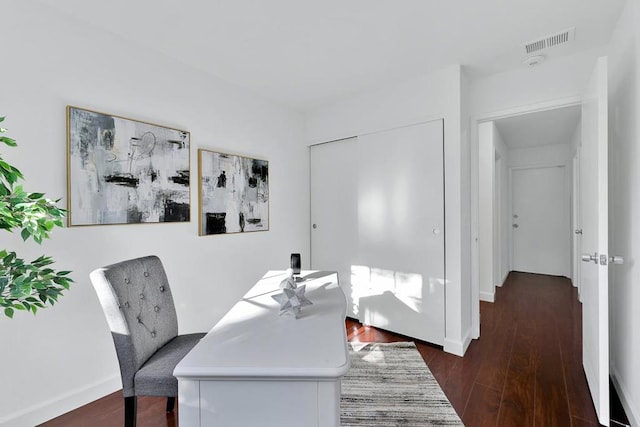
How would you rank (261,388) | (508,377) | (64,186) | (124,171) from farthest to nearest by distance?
(508,377) < (124,171) < (64,186) < (261,388)

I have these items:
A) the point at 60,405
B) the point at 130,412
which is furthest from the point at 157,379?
the point at 60,405

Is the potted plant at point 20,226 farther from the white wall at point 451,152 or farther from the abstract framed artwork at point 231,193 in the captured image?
the white wall at point 451,152

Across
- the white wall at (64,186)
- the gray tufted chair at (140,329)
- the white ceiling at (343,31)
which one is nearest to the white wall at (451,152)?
the white ceiling at (343,31)

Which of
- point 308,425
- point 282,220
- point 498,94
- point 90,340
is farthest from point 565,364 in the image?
point 90,340

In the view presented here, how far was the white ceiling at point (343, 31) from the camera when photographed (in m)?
1.82

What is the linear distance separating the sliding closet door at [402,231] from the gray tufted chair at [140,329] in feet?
6.16

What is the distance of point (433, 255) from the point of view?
2697mm

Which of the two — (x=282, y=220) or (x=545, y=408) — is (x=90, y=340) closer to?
(x=282, y=220)

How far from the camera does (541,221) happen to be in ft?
Result: 18.3

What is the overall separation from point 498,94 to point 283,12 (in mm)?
1987

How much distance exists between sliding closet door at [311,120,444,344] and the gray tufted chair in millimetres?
1882

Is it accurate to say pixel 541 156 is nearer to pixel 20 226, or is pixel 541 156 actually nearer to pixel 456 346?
pixel 456 346

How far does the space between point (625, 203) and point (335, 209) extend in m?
2.35

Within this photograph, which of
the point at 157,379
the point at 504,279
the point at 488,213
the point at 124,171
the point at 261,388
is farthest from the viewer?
the point at 504,279
